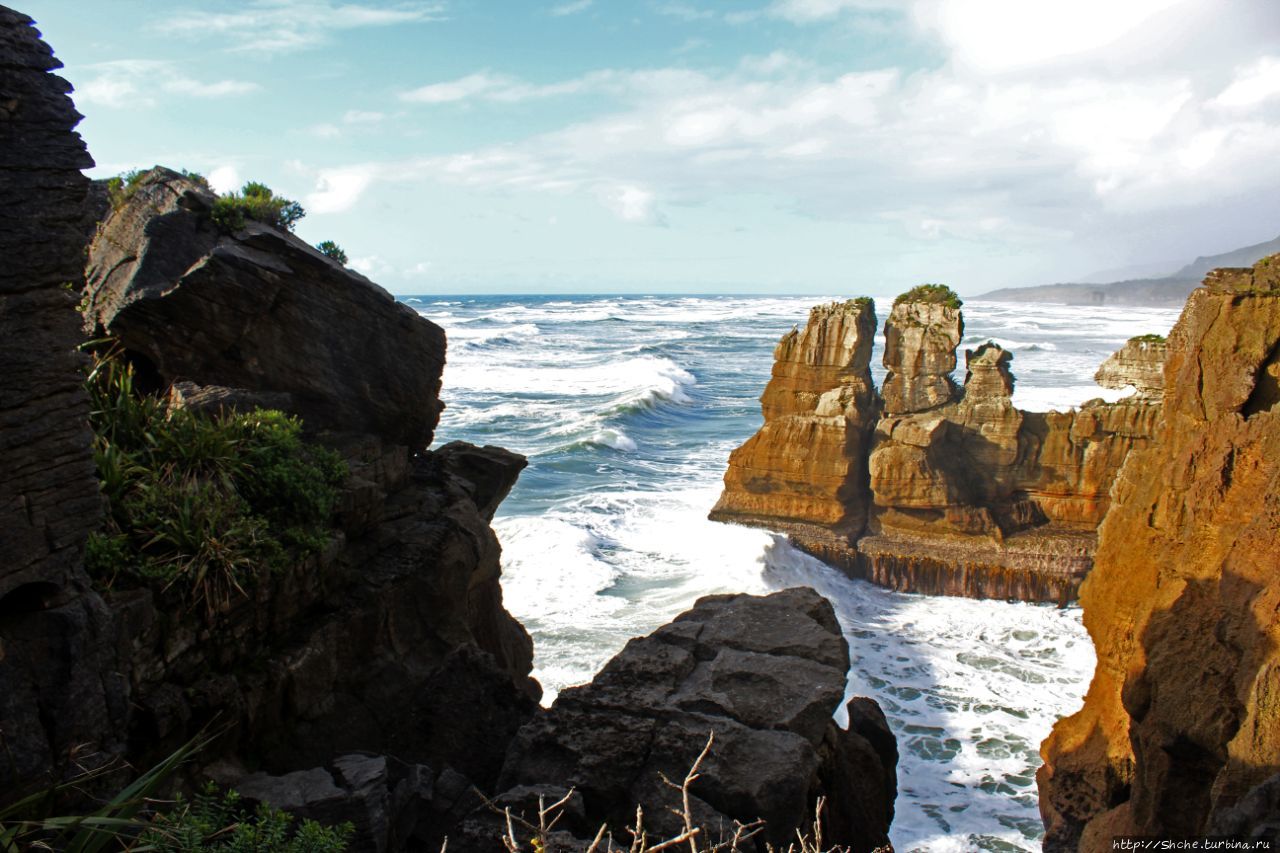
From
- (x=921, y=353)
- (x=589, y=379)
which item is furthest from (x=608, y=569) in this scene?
(x=589, y=379)

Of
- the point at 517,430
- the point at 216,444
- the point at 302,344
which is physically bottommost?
the point at 517,430

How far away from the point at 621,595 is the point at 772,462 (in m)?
6.90

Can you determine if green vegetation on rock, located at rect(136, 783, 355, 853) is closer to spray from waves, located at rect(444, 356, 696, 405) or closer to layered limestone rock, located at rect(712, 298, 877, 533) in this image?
layered limestone rock, located at rect(712, 298, 877, 533)

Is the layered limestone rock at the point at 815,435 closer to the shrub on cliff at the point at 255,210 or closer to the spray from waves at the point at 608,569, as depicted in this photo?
the spray from waves at the point at 608,569

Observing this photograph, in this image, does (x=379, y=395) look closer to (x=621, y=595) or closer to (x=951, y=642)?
(x=621, y=595)

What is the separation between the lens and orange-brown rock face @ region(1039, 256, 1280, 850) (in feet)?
22.2

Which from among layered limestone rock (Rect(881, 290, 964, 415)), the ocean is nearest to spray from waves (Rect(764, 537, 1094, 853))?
the ocean

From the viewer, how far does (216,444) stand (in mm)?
7934

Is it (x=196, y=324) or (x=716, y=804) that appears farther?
(x=196, y=324)

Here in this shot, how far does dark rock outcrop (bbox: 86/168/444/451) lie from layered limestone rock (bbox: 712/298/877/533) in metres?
15.4

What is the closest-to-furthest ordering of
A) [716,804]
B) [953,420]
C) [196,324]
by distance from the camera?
[716,804], [196,324], [953,420]

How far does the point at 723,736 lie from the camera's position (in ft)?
23.9

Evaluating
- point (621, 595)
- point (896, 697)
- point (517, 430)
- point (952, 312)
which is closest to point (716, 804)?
point (896, 697)

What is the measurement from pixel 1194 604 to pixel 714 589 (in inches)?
513
